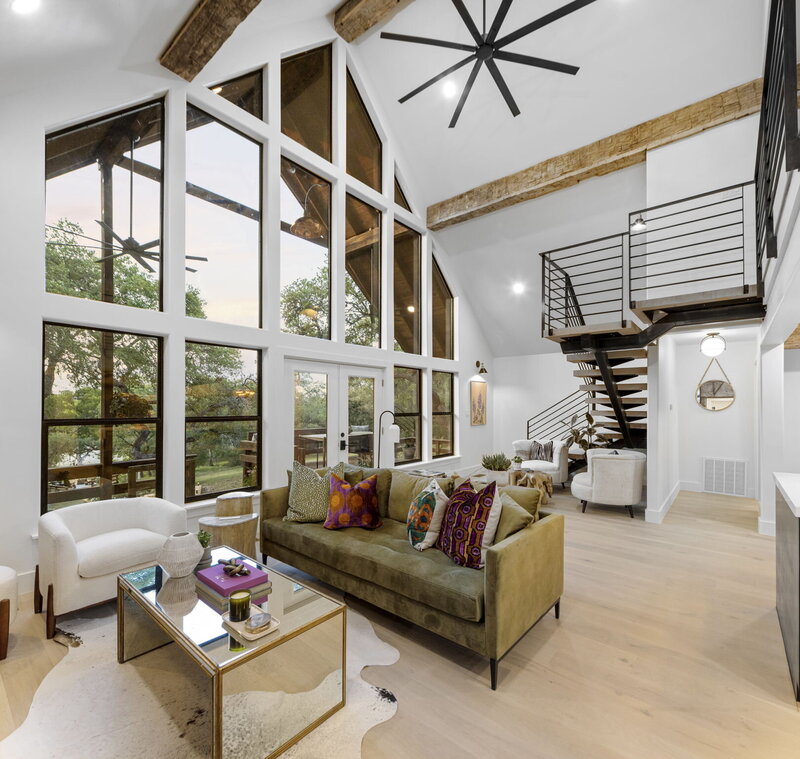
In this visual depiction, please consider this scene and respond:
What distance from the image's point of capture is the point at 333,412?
564 centimetres

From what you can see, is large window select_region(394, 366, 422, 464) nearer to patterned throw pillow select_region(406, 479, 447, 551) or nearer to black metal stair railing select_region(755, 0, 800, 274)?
patterned throw pillow select_region(406, 479, 447, 551)

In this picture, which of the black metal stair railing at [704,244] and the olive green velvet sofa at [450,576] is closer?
the olive green velvet sofa at [450,576]

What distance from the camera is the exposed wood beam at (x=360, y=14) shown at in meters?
5.16

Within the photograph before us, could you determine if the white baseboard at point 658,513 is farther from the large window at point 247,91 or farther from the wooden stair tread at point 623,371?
the large window at point 247,91

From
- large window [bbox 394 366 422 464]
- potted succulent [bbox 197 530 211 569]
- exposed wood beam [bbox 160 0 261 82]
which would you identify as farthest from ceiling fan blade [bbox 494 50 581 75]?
potted succulent [bbox 197 530 211 569]

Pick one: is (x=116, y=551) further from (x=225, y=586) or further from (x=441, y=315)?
(x=441, y=315)

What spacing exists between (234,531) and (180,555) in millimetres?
1090

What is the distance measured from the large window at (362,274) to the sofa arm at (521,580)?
393cm

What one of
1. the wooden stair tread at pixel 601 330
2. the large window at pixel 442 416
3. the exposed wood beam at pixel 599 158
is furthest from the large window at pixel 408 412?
the exposed wood beam at pixel 599 158

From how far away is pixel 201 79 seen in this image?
4375 millimetres

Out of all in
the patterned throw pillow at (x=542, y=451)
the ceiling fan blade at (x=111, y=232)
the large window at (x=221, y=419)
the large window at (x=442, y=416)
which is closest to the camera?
the ceiling fan blade at (x=111, y=232)

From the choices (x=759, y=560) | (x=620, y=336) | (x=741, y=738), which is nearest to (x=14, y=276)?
(x=741, y=738)

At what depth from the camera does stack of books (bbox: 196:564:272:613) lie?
2184 millimetres

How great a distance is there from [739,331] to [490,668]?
613 centimetres
